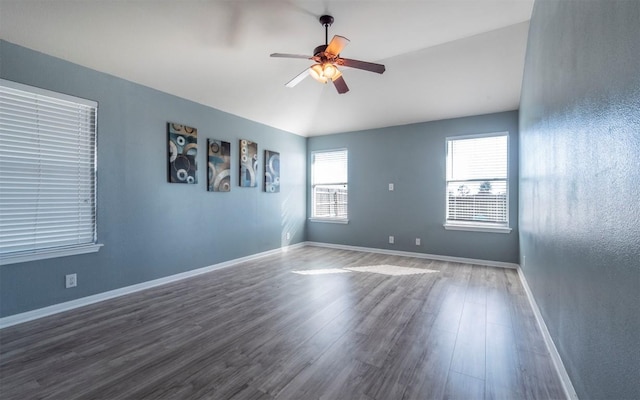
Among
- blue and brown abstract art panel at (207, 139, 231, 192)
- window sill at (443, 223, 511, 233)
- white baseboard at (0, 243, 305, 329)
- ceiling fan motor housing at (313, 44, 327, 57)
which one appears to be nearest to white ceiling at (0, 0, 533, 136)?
ceiling fan motor housing at (313, 44, 327, 57)

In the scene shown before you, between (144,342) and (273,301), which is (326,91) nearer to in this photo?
(273,301)

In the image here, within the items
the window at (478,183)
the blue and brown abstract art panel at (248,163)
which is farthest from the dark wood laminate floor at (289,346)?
the blue and brown abstract art panel at (248,163)

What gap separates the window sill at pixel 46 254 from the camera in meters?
2.42

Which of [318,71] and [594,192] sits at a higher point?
[318,71]

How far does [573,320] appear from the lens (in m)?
1.45

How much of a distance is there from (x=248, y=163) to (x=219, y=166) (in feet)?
2.07

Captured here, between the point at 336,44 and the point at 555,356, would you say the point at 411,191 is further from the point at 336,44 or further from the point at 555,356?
the point at 555,356

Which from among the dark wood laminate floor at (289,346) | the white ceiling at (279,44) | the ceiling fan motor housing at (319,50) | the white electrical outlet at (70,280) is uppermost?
the white ceiling at (279,44)

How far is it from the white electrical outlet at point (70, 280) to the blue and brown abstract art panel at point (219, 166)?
74.4 inches

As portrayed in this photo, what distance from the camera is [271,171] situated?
5.36 m

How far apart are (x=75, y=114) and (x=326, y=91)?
3485 mm

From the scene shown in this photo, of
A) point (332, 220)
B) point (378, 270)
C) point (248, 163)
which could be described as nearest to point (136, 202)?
point (248, 163)

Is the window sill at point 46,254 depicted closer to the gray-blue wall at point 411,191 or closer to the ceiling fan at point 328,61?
the ceiling fan at point 328,61

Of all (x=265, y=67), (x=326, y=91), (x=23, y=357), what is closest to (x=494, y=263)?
(x=326, y=91)
